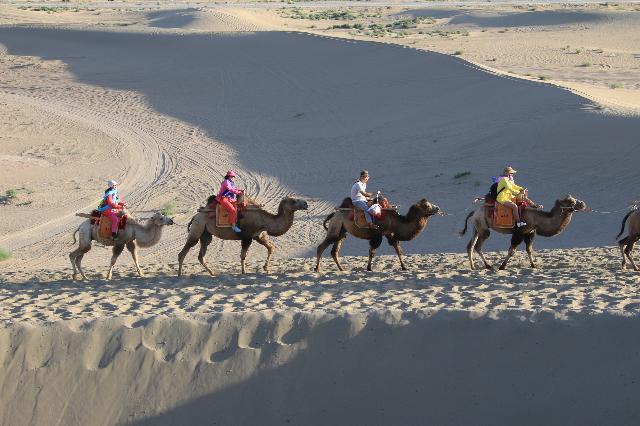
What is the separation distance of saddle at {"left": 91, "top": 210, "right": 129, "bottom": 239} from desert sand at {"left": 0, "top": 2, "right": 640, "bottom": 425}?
776 mm

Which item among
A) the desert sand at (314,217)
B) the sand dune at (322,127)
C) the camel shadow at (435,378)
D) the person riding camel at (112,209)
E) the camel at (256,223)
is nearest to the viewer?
the camel shadow at (435,378)

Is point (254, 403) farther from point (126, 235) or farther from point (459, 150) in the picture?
point (459, 150)

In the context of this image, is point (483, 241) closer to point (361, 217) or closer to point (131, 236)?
point (361, 217)

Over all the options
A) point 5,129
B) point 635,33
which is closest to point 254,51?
point 5,129

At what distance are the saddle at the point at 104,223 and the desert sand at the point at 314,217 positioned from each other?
78cm

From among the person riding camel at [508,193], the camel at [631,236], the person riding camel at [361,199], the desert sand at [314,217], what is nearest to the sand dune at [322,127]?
the desert sand at [314,217]

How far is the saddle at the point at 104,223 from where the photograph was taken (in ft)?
57.8

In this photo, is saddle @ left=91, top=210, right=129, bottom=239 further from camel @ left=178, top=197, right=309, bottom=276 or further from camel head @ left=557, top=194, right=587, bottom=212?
camel head @ left=557, top=194, right=587, bottom=212

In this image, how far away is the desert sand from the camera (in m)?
12.0

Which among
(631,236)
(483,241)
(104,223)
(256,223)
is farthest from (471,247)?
(104,223)

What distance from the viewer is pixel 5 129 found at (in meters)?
37.9

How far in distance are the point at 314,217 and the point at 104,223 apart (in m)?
9.07

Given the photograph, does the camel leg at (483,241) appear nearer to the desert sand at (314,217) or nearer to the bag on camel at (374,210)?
the desert sand at (314,217)

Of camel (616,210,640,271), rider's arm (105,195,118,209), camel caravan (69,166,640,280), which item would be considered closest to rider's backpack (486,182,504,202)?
A: camel caravan (69,166,640,280)
